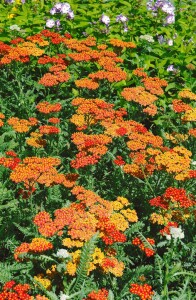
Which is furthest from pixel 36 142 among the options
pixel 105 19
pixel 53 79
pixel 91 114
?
pixel 105 19

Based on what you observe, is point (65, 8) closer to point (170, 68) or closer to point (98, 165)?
point (170, 68)

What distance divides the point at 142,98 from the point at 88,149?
1207 mm

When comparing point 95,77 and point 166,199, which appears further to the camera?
point 95,77

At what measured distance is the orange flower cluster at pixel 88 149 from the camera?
3.95 metres

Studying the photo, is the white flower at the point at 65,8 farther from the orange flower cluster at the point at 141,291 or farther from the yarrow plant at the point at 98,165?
the orange flower cluster at the point at 141,291

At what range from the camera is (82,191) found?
3.67m

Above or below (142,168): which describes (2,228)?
below

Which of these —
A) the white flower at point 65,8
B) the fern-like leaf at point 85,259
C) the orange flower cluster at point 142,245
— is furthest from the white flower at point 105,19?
the fern-like leaf at point 85,259

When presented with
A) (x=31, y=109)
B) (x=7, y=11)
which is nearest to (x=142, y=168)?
(x=31, y=109)

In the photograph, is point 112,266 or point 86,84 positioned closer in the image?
point 112,266

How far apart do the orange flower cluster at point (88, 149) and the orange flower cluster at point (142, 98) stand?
0.84 metres

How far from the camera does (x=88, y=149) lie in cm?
406

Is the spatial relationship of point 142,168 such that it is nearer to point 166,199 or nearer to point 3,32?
point 166,199

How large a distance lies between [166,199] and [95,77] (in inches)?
83.5
